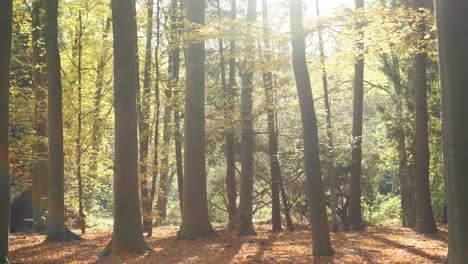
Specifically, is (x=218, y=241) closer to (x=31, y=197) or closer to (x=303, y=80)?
(x=303, y=80)

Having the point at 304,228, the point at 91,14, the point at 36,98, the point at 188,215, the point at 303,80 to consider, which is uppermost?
the point at 91,14

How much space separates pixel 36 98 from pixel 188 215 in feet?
26.0

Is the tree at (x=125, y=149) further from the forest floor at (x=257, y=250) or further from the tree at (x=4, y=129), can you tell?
the tree at (x=4, y=129)

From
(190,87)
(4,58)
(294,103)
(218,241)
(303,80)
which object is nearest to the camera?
(4,58)

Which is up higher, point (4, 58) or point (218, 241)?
point (4, 58)

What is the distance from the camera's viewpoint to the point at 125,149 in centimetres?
1077

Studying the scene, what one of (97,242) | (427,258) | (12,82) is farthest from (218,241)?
(12,82)

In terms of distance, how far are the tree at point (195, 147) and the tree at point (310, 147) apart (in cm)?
412

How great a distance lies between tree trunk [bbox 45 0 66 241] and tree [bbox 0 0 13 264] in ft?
20.1

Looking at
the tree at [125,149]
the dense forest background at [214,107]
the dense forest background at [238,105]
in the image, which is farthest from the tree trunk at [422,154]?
the tree at [125,149]

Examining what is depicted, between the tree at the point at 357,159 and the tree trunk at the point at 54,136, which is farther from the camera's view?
the tree at the point at 357,159

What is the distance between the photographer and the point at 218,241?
41.2 ft

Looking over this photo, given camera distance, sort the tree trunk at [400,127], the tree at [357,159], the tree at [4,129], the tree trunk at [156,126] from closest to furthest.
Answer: the tree at [4,129], the tree trunk at [156,126], the tree at [357,159], the tree trunk at [400,127]

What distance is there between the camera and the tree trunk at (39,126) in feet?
53.5
